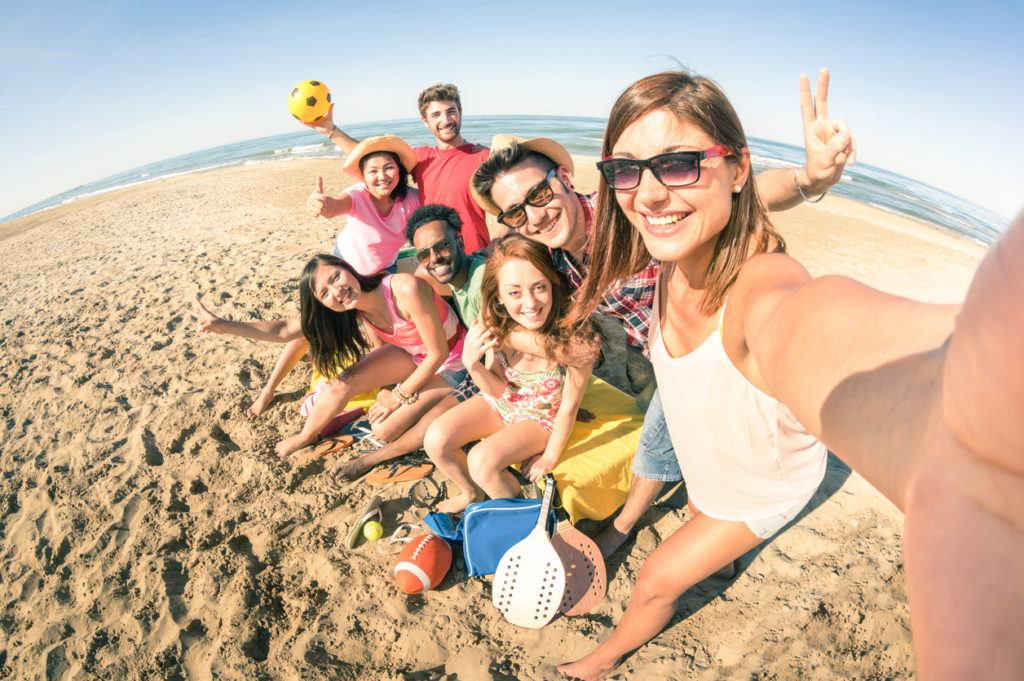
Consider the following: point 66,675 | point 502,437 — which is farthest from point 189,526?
point 502,437

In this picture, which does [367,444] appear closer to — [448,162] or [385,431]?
[385,431]

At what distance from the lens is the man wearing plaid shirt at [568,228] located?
2.62 meters

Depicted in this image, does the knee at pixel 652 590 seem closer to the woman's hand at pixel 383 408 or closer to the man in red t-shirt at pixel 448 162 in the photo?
the woman's hand at pixel 383 408

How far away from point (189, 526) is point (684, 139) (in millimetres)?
3616

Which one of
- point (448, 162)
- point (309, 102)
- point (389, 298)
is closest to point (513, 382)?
point (389, 298)

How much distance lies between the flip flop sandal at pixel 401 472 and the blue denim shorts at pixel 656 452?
1.53 meters

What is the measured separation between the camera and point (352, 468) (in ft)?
11.7

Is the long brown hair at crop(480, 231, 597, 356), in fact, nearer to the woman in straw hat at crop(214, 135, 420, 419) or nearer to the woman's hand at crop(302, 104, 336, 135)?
the woman in straw hat at crop(214, 135, 420, 419)

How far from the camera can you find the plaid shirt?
233 centimetres

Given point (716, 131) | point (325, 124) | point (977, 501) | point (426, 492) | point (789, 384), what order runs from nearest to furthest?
point (977, 501), point (789, 384), point (716, 131), point (426, 492), point (325, 124)

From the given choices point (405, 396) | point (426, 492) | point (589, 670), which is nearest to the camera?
point (589, 670)

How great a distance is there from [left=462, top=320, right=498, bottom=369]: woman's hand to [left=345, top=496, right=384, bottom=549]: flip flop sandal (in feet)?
3.75

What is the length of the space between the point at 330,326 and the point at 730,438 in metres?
3.03

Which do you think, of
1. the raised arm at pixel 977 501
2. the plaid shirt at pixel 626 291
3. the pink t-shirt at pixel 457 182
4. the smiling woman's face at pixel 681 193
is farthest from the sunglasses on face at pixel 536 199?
the raised arm at pixel 977 501
